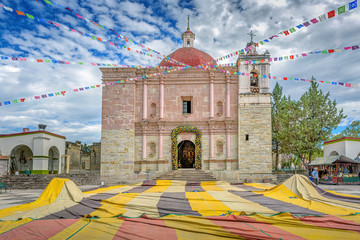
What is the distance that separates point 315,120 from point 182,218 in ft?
72.6

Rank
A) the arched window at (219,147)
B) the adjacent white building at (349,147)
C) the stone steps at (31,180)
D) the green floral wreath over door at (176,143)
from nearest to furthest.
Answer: the stone steps at (31,180), the green floral wreath over door at (176,143), the arched window at (219,147), the adjacent white building at (349,147)

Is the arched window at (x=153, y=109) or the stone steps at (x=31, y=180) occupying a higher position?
the arched window at (x=153, y=109)

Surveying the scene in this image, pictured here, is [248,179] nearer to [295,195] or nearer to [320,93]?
[295,195]

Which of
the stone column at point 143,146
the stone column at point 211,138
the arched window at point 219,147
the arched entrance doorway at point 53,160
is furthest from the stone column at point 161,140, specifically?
the arched entrance doorway at point 53,160

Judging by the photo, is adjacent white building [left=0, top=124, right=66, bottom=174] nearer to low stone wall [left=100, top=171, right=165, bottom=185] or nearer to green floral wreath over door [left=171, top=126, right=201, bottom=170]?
low stone wall [left=100, top=171, right=165, bottom=185]

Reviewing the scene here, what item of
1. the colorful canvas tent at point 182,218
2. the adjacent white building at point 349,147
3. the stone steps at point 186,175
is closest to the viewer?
the colorful canvas tent at point 182,218

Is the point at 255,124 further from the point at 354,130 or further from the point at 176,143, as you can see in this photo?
the point at 354,130

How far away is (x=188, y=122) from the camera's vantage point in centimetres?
1944

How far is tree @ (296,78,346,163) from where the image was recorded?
82.3 ft

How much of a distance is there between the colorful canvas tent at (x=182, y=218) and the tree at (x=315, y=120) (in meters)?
16.9

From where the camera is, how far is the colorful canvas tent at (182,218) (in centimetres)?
508

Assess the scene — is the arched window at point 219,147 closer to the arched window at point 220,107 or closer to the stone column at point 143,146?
the arched window at point 220,107

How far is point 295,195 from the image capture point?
941cm

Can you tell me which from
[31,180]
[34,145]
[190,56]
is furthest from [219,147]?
[34,145]
